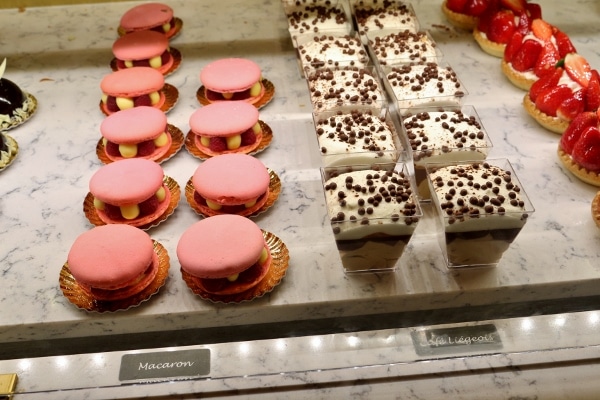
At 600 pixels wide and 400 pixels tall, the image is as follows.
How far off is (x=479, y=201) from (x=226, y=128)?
107cm

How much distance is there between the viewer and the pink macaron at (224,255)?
1.84m

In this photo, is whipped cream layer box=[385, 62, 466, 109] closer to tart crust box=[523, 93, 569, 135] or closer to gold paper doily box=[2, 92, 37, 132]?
tart crust box=[523, 93, 569, 135]

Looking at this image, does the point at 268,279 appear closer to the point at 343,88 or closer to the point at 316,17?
the point at 343,88

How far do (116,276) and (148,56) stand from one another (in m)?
→ 1.45

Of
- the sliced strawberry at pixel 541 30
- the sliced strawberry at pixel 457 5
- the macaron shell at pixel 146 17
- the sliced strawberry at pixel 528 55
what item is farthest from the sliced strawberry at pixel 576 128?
the macaron shell at pixel 146 17

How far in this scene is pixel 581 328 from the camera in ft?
5.81

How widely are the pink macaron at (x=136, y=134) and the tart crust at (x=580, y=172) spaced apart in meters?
1.61

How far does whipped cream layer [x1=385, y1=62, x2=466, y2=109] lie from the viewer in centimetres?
248

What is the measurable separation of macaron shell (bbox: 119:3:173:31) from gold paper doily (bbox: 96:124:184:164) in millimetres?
800

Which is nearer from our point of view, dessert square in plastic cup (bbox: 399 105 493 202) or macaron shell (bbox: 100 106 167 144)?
dessert square in plastic cup (bbox: 399 105 493 202)

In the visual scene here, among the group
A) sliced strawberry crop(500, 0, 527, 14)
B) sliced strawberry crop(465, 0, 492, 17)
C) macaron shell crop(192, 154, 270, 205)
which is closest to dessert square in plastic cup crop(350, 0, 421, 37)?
sliced strawberry crop(465, 0, 492, 17)

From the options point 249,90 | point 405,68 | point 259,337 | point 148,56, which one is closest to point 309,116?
point 249,90

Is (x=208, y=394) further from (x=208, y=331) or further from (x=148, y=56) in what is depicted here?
(x=148, y=56)

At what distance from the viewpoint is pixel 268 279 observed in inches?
77.3
